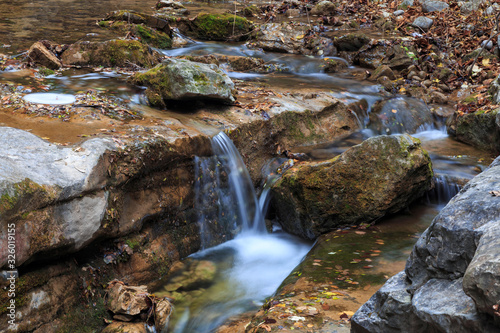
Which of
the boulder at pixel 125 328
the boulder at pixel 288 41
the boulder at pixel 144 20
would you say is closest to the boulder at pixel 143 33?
the boulder at pixel 144 20

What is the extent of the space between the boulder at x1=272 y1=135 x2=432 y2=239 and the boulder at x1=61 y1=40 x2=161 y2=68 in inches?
215

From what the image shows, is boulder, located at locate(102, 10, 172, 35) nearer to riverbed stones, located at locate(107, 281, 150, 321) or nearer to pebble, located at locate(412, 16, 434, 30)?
pebble, located at locate(412, 16, 434, 30)

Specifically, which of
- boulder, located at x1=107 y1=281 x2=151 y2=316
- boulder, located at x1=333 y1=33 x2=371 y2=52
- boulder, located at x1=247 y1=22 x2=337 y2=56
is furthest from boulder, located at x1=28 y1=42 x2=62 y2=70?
boulder, located at x1=333 y1=33 x2=371 y2=52

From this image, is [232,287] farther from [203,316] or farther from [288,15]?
[288,15]

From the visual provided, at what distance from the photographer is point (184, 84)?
7875 millimetres

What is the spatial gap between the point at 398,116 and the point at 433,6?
8754 mm

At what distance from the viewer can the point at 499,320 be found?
1.98 metres

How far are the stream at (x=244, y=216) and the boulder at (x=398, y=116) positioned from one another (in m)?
0.12

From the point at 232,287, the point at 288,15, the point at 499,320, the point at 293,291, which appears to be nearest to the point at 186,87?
the point at 232,287

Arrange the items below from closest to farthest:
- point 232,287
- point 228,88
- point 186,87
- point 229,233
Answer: point 232,287, point 229,233, point 186,87, point 228,88

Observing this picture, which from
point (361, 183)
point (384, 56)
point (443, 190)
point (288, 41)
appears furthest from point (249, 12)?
point (361, 183)

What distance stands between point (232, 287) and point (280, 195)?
1945 millimetres

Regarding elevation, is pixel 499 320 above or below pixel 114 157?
above

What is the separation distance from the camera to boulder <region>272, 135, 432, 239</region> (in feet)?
22.4
